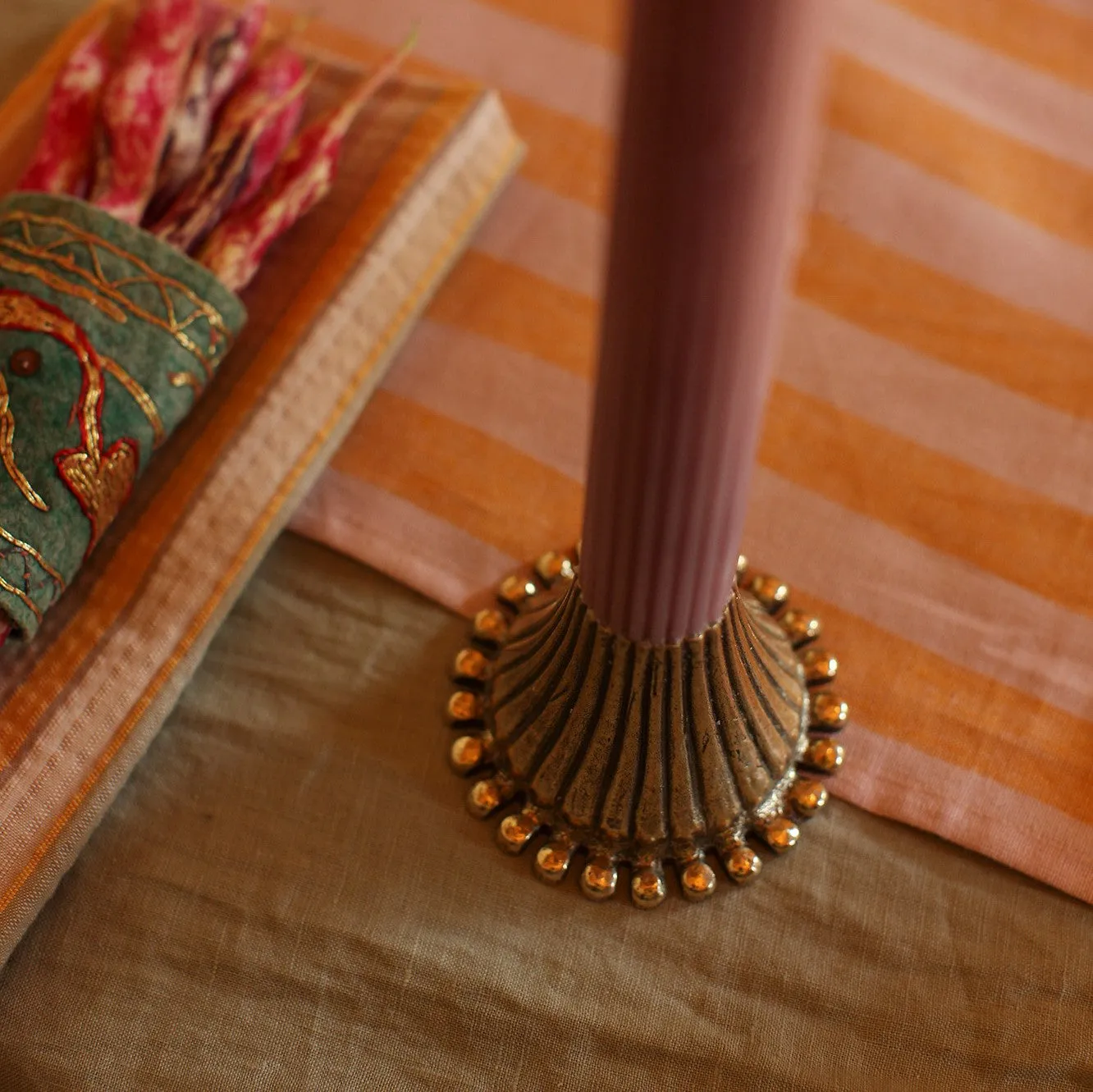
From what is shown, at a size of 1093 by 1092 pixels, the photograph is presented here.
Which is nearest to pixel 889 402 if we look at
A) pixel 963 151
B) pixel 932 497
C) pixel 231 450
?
pixel 932 497

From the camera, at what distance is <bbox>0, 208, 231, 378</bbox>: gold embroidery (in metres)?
0.41

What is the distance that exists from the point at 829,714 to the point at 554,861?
10 cm

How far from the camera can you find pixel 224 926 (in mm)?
374

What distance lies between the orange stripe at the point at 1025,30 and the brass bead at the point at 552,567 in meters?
0.36

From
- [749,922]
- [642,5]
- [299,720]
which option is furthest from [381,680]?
[642,5]

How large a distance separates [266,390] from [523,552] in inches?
4.3

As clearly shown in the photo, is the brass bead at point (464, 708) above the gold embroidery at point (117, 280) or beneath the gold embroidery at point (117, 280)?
beneath

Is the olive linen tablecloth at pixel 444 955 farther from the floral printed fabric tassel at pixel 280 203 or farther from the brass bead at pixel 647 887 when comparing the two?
the floral printed fabric tassel at pixel 280 203

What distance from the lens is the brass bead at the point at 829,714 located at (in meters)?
0.40

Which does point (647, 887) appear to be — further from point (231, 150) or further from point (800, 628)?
point (231, 150)

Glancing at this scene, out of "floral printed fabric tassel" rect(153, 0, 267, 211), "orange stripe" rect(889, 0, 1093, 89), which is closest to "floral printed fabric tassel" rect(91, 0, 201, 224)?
"floral printed fabric tassel" rect(153, 0, 267, 211)

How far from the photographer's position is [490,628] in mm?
422

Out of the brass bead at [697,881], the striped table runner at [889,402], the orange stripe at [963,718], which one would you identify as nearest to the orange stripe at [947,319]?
the striped table runner at [889,402]

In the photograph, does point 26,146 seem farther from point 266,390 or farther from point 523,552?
point 523,552
